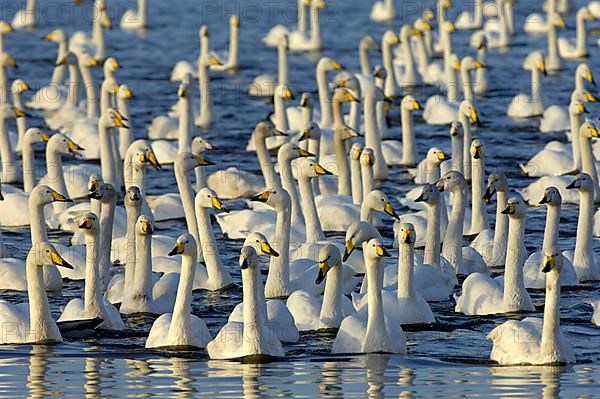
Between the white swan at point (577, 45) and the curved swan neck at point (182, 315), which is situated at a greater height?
the white swan at point (577, 45)

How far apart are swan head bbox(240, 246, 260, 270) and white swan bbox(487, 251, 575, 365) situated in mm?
2124

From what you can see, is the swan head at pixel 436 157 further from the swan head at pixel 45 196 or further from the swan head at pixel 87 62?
the swan head at pixel 87 62

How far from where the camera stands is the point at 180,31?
4172 cm

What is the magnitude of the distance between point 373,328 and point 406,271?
4.83 ft

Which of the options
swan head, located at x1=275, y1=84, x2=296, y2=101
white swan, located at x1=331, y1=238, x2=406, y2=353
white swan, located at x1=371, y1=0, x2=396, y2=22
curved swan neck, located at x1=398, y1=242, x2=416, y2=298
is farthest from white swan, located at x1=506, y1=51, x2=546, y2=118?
white swan, located at x1=331, y1=238, x2=406, y2=353

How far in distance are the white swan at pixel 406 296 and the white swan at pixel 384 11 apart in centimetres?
2687

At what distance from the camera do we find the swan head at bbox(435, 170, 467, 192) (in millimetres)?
19078

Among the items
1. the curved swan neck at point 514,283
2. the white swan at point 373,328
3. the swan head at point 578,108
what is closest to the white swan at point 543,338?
the white swan at point 373,328

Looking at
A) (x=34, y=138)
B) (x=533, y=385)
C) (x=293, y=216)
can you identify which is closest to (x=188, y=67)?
(x=34, y=138)

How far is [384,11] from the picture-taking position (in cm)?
4297

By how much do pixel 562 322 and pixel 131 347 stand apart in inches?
161

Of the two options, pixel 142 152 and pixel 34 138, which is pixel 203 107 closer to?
pixel 34 138

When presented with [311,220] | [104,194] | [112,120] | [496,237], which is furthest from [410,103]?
[104,194]

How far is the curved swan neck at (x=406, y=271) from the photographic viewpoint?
16.2 metres
